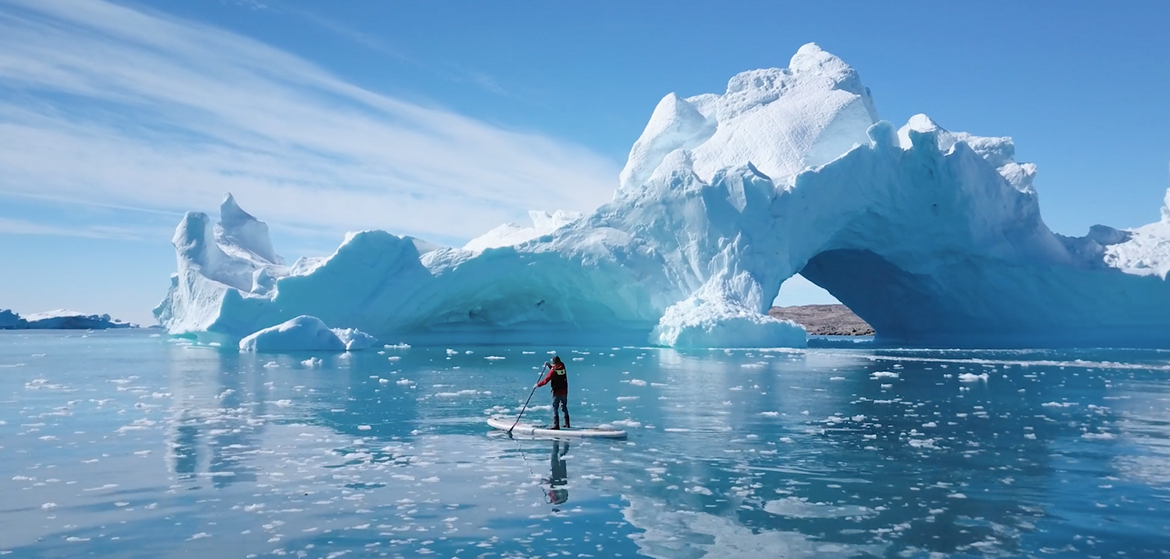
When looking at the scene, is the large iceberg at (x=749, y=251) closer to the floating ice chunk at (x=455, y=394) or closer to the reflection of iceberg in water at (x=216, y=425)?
the reflection of iceberg in water at (x=216, y=425)

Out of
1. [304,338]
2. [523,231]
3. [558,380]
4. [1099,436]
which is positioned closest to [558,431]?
[558,380]

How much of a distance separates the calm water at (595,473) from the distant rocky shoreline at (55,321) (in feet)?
234

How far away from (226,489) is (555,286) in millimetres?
22036

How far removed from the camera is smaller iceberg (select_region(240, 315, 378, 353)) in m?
25.3

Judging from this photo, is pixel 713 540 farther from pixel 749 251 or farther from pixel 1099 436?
pixel 749 251

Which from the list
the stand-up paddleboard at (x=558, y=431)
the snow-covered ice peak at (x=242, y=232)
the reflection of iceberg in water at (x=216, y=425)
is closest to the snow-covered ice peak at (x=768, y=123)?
the snow-covered ice peak at (x=242, y=232)

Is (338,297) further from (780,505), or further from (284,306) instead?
(780,505)

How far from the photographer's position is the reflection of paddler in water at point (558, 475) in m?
6.36

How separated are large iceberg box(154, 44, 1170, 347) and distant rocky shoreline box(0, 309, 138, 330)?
5389 centimetres

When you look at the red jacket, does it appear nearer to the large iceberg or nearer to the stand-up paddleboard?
the stand-up paddleboard

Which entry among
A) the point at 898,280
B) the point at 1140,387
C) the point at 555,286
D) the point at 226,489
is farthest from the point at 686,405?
the point at 898,280

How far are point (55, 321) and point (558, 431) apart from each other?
83254mm

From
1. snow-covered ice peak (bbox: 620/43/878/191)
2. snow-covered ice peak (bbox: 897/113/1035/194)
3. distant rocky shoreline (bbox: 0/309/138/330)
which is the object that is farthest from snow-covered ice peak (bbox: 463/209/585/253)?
distant rocky shoreline (bbox: 0/309/138/330)

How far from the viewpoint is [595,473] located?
23.8ft
